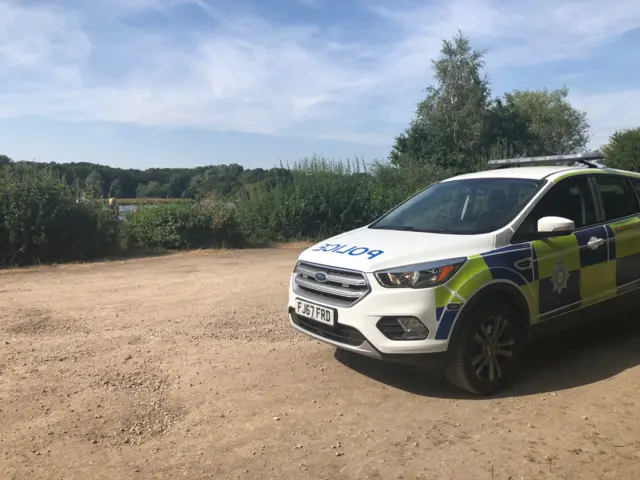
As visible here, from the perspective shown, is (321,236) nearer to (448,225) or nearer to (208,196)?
(208,196)

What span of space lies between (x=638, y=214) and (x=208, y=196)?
517 inches

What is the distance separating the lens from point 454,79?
40281mm

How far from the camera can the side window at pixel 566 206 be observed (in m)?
4.86

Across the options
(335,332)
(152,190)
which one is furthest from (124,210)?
(335,332)

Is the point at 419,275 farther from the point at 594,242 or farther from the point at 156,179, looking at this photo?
the point at 156,179

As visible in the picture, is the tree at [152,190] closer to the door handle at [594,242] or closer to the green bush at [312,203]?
the green bush at [312,203]

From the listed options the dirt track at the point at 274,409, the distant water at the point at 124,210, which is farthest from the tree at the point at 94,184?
the dirt track at the point at 274,409

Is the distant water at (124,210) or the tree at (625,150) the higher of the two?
the tree at (625,150)

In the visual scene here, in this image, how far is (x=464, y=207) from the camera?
17.6 feet

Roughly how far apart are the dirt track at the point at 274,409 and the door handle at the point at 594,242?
3.42 ft

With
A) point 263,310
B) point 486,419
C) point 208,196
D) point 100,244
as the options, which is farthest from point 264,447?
point 208,196

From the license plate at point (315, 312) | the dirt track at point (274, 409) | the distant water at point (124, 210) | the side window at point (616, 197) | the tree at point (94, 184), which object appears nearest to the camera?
the dirt track at point (274, 409)

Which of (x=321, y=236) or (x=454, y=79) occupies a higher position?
(x=454, y=79)

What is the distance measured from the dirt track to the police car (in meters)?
0.43
